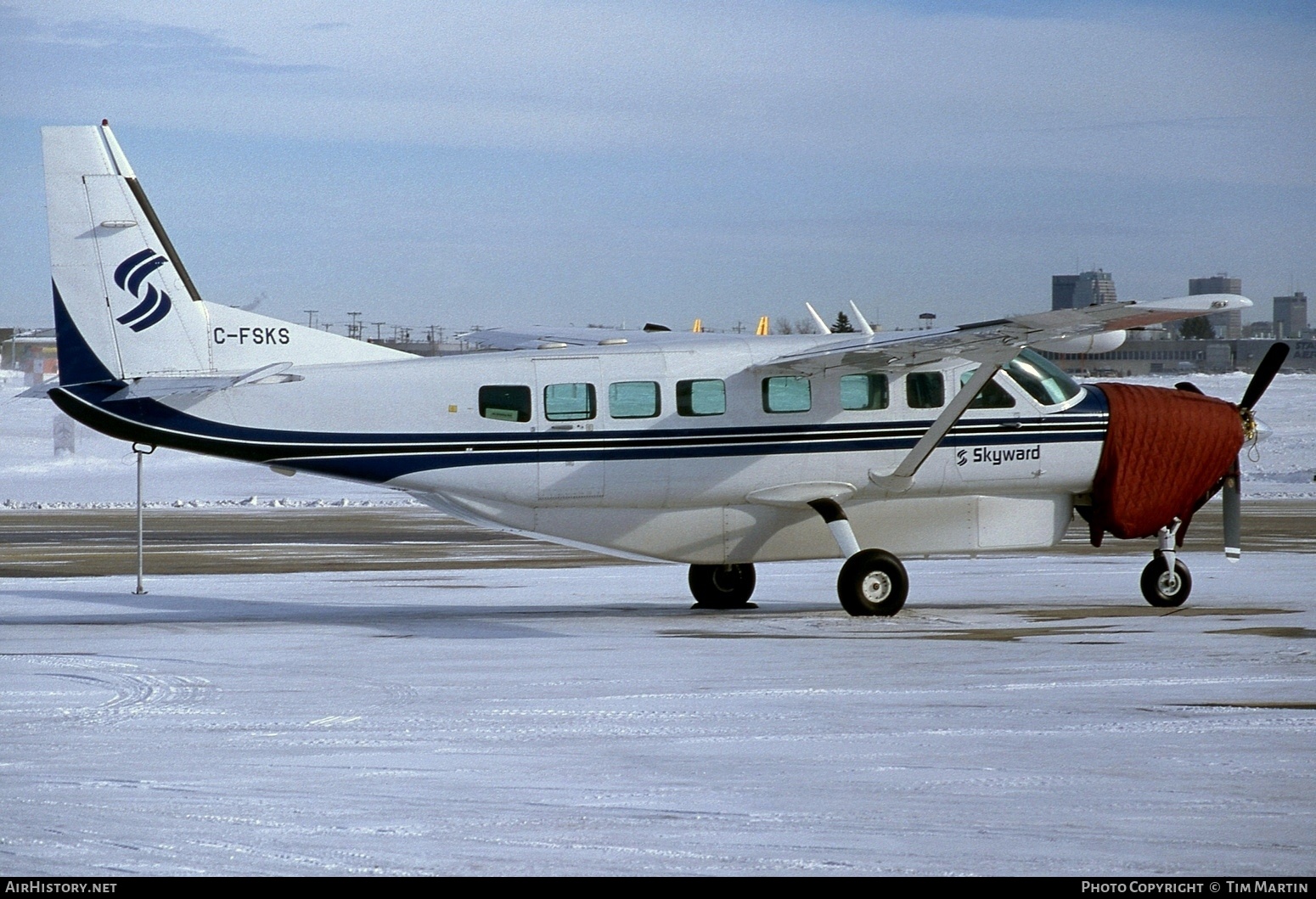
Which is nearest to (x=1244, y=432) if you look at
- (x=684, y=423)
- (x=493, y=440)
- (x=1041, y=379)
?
(x=1041, y=379)

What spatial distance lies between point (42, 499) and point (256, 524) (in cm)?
1339

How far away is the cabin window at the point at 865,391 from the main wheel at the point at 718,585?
2.38 meters

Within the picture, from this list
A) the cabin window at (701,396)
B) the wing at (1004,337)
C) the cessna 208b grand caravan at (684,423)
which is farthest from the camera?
the cabin window at (701,396)

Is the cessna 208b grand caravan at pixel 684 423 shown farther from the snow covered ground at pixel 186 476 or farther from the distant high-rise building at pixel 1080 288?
the distant high-rise building at pixel 1080 288

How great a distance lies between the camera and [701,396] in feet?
53.6

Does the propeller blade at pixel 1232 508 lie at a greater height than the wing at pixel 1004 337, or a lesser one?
lesser

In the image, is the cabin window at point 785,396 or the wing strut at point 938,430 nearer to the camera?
the wing strut at point 938,430

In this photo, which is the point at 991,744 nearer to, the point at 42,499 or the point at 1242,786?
the point at 1242,786

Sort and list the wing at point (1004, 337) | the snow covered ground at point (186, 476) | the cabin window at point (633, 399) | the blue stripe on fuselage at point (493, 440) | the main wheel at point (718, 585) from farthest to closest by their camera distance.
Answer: the snow covered ground at point (186, 476)
the main wheel at point (718, 585)
the cabin window at point (633, 399)
the blue stripe on fuselage at point (493, 440)
the wing at point (1004, 337)

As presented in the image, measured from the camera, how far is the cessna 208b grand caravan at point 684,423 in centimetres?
1552

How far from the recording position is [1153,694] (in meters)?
10.7

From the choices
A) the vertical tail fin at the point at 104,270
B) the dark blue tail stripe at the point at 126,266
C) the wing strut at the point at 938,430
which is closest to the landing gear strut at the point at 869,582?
the wing strut at the point at 938,430

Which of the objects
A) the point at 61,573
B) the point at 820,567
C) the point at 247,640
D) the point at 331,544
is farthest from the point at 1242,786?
the point at 331,544

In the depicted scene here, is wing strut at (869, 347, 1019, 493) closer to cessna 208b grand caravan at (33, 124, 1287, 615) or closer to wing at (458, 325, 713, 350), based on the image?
cessna 208b grand caravan at (33, 124, 1287, 615)
